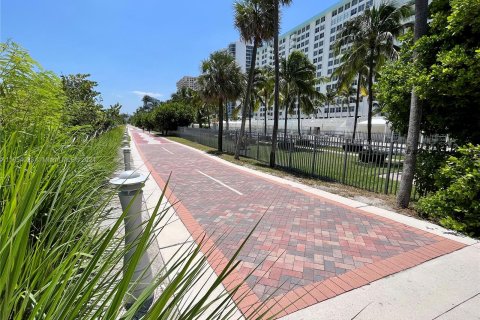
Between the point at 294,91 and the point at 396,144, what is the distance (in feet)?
67.1

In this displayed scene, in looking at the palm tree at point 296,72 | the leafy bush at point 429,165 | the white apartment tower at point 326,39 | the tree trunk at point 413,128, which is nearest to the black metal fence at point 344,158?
the leafy bush at point 429,165

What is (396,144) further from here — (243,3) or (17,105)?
(243,3)

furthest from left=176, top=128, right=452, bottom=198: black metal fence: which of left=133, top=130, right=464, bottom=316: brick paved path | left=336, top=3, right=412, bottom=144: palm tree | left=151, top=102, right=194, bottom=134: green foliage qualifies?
left=151, top=102, right=194, bottom=134: green foliage

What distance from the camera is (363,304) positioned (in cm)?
292

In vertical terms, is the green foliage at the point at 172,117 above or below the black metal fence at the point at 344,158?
above

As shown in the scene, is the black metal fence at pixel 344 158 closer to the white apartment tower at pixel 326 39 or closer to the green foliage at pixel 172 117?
the green foliage at pixel 172 117

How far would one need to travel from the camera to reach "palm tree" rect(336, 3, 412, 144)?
53.9ft

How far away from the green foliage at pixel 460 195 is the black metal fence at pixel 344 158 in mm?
1435

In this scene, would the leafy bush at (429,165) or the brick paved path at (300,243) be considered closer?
the brick paved path at (300,243)

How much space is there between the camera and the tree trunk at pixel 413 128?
5926 mm

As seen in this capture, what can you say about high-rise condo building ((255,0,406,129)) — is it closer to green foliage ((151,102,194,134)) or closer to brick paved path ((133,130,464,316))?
green foliage ((151,102,194,134))

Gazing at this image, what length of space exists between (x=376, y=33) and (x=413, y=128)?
13.9m

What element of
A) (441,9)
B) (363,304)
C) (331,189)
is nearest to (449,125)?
(441,9)

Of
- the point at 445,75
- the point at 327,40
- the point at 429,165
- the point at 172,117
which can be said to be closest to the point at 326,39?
the point at 327,40
